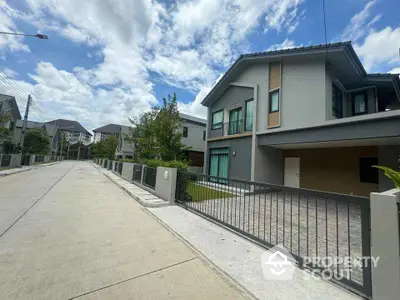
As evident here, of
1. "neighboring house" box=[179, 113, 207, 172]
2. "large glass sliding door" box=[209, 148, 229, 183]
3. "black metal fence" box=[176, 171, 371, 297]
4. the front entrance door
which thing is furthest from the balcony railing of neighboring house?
"neighboring house" box=[179, 113, 207, 172]

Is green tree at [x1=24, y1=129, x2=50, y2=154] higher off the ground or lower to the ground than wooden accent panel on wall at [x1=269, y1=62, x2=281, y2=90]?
lower

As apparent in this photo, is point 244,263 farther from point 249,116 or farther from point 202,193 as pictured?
point 249,116

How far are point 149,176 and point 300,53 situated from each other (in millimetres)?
9713

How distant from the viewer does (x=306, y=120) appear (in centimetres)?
944

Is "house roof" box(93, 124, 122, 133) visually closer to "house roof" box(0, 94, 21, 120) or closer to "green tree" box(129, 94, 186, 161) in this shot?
"house roof" box(0, 94, 21, 120)

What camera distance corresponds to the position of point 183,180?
680 cm

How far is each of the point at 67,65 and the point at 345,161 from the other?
62.0 ft

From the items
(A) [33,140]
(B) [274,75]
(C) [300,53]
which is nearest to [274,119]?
(B) [274,75]

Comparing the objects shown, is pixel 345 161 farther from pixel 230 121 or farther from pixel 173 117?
pixel 173 117

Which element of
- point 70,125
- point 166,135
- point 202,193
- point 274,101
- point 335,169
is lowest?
point 202,193

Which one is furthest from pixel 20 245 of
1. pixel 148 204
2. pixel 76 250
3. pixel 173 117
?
pixel 173 117

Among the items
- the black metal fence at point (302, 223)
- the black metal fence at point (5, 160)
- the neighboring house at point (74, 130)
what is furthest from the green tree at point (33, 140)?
the neighboring house at point (74, 130)

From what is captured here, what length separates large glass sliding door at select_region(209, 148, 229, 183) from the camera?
12696 mm

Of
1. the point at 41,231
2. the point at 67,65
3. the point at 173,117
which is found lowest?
the point at 41,231
